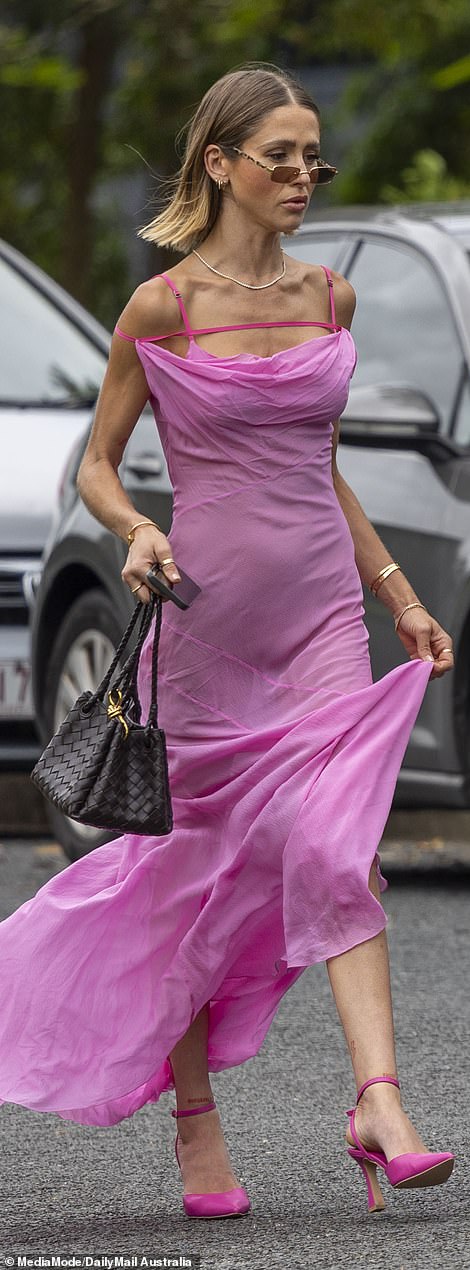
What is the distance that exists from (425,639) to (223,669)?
33cm

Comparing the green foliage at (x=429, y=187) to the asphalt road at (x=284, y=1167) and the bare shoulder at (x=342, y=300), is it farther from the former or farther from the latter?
the bare shoulder at (x=342, y=300)

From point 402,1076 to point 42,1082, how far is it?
1.27 meters

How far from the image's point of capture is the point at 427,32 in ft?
51.7

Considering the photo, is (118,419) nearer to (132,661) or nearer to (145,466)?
(132,661)

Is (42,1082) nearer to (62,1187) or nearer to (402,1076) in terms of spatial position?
(62,1187)

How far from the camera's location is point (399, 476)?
6.73m

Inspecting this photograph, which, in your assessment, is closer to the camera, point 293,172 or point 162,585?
point 162,585

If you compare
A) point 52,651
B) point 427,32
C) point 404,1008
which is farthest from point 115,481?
point 427,32

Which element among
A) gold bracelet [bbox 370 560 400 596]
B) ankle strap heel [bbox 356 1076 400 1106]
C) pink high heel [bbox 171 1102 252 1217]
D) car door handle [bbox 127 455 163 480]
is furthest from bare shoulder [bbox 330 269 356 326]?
car door handle [bbox 127 455 163 480]

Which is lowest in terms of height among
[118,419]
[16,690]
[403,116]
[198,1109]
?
[16,690]

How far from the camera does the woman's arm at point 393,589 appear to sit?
13.1 feet

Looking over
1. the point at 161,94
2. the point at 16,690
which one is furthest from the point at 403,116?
the point at 16,690

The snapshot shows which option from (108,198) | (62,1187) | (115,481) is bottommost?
(108,198)

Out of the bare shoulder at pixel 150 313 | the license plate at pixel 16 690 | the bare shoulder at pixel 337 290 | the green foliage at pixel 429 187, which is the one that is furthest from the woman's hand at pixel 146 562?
the green foliage at pixel 429 187
